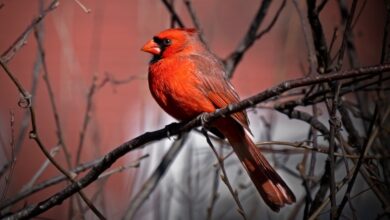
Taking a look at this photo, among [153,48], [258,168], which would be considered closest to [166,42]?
[153,48]

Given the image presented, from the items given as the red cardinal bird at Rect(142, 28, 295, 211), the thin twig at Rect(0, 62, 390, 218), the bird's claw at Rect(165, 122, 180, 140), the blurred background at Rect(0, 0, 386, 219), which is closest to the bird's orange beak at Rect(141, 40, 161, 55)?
the red cardinal bird at Rect(142, 28, 295, 211)

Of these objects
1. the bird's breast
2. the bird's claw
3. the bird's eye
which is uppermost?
the bird's eye

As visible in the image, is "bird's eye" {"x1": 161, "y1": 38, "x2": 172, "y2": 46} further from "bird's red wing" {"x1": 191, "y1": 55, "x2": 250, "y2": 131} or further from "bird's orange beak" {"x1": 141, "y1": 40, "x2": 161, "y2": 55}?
"bird's red wing" {"x1": 191, "y1": 55, "x2": 250, "y2": 131}

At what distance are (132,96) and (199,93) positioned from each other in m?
2.67

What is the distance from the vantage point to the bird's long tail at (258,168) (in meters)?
2.96

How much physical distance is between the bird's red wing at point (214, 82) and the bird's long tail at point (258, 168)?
12cm

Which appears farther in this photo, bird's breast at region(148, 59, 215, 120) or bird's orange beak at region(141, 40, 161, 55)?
bird's orange beak at region(141, 40, 161, 55)

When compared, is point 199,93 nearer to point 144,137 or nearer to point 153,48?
point 153,48

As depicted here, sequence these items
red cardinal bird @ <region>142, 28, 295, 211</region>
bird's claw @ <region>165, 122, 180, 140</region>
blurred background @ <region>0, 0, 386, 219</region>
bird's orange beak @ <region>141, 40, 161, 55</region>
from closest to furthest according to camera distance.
Answer: bird's claw @ <region>165, 122, 180, 140</region>
red cardinal bird @ <region>142, 28, 295, 211</region>
bird's orange beak @ <region>141, 40, 161, 55</region>
blurred background @ <region>0, 0, 386, 219</region>

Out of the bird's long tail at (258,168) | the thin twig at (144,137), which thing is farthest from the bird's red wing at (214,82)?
the thin twig at (144,137)

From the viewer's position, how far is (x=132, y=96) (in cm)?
588

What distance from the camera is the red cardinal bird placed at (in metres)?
3.12

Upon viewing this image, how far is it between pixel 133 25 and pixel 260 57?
4.67ft

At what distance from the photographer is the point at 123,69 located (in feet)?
18.9
